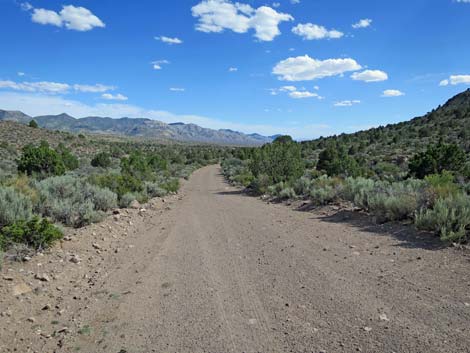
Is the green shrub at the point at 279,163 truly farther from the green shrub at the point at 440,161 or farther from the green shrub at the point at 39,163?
the green shrub at the point at 39,163

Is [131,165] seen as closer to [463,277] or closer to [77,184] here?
[77,184]

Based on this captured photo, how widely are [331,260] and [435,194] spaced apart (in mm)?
4545

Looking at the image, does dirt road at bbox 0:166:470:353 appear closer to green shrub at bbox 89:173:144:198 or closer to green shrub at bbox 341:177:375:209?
green shrub at bbox 341:177:375:209

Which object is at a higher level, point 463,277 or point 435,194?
point 435,194

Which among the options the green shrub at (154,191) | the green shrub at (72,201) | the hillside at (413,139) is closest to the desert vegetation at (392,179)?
the hillside at (413,139)

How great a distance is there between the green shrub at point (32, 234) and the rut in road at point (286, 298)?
5.33 feet

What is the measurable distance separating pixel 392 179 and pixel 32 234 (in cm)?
2074

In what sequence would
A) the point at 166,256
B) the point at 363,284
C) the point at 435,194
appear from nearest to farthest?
the point at 363,284, the point at 166,256, the point at 435,194

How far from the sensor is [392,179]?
23.2m

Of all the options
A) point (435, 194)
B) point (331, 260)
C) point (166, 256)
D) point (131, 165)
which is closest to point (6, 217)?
point (166, 256)

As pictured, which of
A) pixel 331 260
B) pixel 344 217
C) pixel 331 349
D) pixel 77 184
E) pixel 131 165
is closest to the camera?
pixel 331 349

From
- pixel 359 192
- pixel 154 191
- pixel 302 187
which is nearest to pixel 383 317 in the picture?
pixel 359 192

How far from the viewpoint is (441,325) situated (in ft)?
15.1

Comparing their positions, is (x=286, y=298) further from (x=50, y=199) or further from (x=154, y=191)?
(x=154, y=191)
